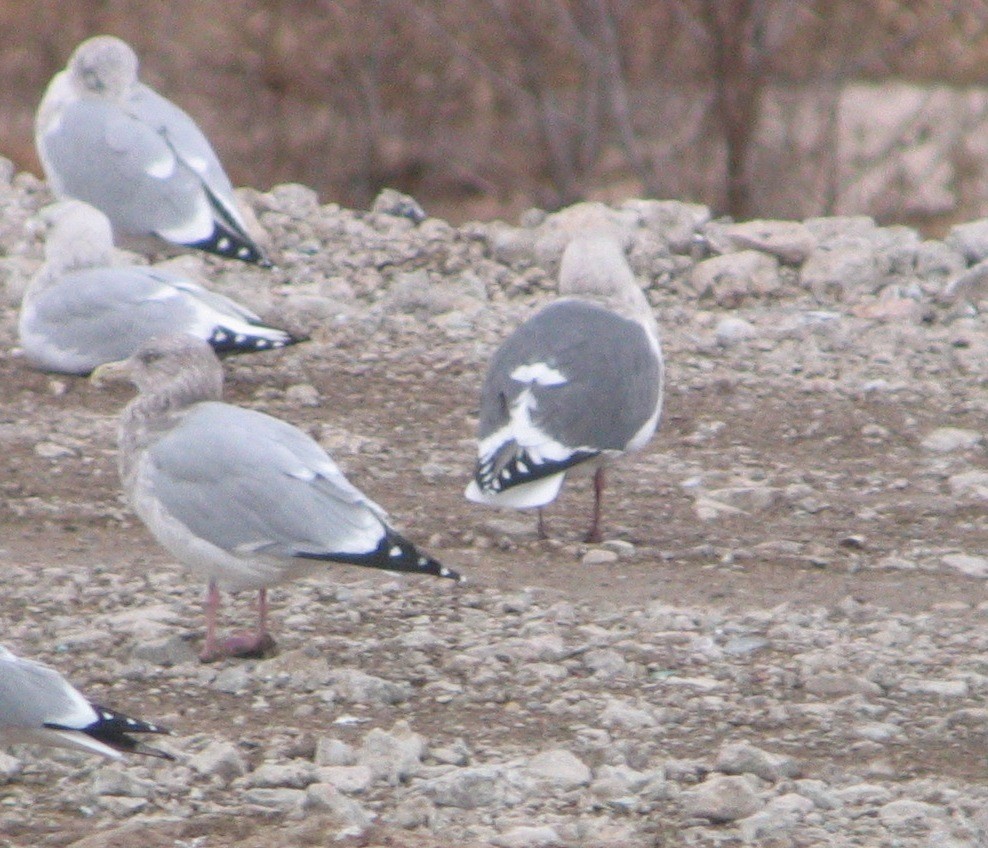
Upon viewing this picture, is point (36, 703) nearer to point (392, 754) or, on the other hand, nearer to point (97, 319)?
point (392, 754)

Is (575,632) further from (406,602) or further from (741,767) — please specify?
(741,767)

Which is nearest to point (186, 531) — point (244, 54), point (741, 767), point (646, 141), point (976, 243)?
point (741, 767)

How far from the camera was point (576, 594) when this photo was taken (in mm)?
4957

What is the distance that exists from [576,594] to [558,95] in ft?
25.4

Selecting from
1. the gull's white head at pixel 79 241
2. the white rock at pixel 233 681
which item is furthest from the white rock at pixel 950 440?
the gull's white head at pixel 79 241

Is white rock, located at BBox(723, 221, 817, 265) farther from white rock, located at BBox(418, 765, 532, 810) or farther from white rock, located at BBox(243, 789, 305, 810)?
white rock, located at BBox(243, 789, 305, 810)

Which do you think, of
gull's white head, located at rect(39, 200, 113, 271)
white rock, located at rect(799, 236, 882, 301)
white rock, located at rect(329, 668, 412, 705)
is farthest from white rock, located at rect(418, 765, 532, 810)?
white rock, located at rect(799, 236, 882, 301)

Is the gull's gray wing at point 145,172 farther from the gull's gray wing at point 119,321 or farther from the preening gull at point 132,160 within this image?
the gull's gray wing at point 119,321

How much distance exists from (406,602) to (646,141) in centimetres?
722

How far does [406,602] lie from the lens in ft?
15.9

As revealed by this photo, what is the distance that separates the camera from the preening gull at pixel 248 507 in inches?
170

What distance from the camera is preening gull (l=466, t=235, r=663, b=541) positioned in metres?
5.14

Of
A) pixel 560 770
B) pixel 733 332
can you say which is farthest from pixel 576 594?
pixel 733 332

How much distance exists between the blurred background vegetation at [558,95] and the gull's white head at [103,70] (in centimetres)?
321
